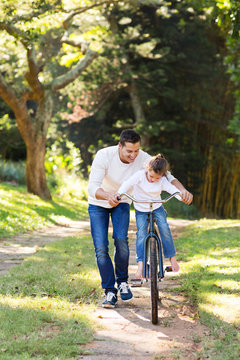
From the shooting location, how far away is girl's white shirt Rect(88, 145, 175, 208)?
480cm

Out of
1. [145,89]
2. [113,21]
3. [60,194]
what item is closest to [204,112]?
[145,89]

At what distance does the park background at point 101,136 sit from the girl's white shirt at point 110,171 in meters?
1.13

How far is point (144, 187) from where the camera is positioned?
15.2 ft

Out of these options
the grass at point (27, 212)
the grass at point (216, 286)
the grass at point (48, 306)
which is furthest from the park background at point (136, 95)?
the grass at point (48, 306)

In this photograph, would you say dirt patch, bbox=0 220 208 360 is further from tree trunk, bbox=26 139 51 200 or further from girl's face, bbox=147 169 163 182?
tree trunk, bbox=26 139 51 200

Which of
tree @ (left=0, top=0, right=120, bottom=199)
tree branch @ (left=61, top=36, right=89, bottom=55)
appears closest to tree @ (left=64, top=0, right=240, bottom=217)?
tree branch @ (left=61, top=36, right=89, bottom=55)

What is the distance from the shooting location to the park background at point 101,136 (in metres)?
4.32

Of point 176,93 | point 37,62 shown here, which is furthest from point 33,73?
point 176,93

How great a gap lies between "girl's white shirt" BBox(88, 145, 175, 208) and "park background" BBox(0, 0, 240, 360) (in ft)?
3.71

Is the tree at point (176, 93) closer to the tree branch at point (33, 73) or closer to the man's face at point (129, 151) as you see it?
the tree branch at point (33, 73)

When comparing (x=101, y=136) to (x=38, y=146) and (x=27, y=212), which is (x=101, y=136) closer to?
(x=38, y=146)

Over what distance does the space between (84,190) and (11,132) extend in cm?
382

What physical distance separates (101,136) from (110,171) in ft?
55.5

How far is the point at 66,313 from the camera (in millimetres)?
4258
